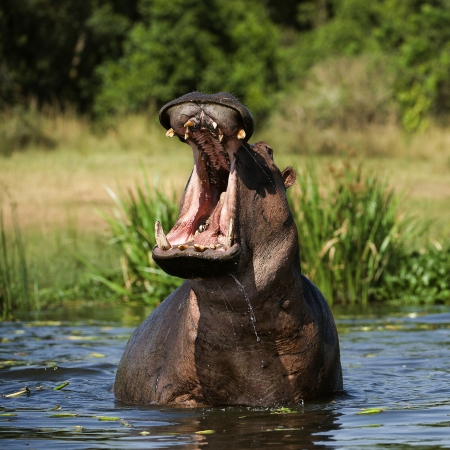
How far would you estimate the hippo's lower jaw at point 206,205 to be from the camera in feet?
11.3

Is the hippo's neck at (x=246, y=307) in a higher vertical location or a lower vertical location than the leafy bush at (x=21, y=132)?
lower

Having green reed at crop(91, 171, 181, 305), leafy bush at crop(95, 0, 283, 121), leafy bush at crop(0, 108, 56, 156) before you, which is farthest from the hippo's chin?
leafy bush at crop(95, 0, 283, 121)

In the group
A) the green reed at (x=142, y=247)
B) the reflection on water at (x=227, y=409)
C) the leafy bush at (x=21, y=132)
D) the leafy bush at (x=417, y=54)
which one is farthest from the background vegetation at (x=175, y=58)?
the reflection on water at (x=227, y=409)

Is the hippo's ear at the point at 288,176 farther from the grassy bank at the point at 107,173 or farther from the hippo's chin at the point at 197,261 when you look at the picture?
the grassy bank at the point at 107,173

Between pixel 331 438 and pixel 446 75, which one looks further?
pixel 446 75

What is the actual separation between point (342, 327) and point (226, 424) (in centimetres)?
330

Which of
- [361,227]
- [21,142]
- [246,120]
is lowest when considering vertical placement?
[361,227]

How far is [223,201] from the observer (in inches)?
147

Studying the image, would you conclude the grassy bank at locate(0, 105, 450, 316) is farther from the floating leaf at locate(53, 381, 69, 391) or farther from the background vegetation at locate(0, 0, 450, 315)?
the floating leaf at locate(53, 381, 69, 391)

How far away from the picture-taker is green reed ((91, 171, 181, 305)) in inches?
334

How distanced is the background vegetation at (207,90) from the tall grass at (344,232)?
0.01 metres

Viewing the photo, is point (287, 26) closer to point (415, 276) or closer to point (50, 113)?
point (50, 113)

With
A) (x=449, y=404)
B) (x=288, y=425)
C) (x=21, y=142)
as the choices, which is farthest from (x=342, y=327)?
(x=21, y=142)

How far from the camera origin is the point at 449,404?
4523 millimetres
